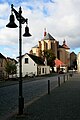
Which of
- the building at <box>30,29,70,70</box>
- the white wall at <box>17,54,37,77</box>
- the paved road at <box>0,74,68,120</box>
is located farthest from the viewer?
the building at <box>30,29,70,70</box>

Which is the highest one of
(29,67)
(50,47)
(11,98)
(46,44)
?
(46,44)

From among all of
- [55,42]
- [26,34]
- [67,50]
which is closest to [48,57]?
[55,42]

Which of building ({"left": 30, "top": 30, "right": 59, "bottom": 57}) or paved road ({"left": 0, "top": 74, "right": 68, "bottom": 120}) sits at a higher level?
building ({"left": 30, "top": 30, "right": 59, "bottom": 57})

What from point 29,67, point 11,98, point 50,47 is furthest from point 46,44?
point 11,98

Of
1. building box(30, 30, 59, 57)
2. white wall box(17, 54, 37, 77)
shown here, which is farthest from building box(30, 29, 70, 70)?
white wall box(17, 54, 37, 77)

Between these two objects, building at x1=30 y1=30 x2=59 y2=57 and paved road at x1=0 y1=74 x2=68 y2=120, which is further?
building at x1=30 y1=30 x2=59 y2=57

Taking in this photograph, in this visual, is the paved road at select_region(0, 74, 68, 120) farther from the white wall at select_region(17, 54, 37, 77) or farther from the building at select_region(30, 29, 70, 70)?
the building at select_region(30, 29, 70, 70)

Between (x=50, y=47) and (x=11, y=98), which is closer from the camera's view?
(x=11, y=98)

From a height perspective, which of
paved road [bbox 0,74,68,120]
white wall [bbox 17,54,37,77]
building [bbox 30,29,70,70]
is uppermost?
building [bbox 30,29,70,70]

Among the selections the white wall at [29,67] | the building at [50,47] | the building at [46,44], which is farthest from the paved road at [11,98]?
the building at [46,44]

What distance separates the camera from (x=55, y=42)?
170 metres

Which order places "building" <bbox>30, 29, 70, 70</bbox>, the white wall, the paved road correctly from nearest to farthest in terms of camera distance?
the paved road → the white wall → "building" <bbox>30, 29, 70, 70</bbox>

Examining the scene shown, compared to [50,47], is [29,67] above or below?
below

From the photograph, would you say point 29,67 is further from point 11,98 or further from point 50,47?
point 11,98
